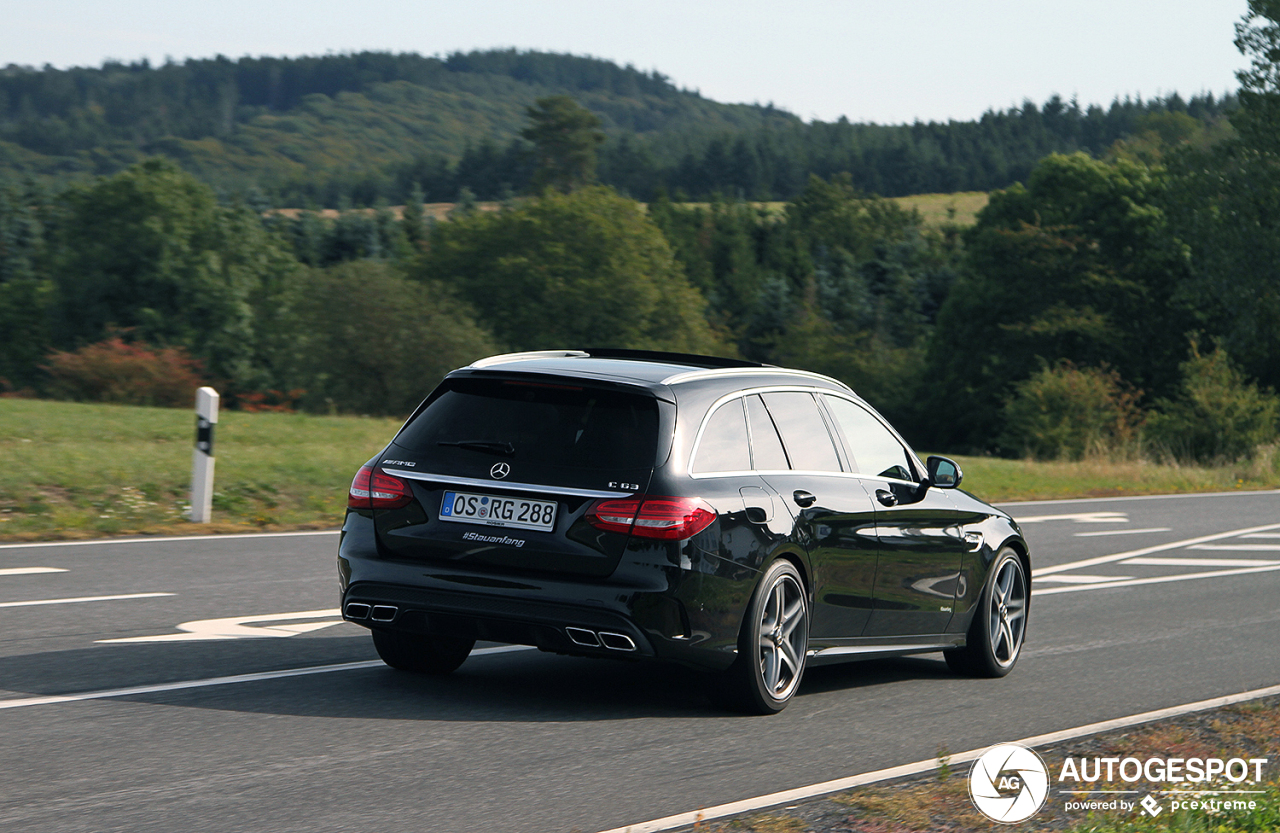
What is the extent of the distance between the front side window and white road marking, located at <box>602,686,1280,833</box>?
1.74 meters

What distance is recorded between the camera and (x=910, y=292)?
108m

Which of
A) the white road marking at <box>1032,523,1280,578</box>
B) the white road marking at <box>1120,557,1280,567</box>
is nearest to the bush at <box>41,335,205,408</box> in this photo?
Result: the white road marking at <box>1032,523,1280,578</box>

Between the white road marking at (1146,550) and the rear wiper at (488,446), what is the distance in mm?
8652

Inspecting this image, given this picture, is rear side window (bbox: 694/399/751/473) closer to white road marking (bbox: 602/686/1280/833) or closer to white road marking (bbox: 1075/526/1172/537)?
white road marking (bbox: 602/686/1280/833)

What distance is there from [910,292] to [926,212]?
7570cm

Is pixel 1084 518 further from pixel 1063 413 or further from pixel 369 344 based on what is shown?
pixel 369 344

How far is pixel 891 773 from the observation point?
19.8 ft

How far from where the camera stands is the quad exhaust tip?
6.54 meters

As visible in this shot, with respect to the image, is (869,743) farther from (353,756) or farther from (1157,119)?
(1157,119)

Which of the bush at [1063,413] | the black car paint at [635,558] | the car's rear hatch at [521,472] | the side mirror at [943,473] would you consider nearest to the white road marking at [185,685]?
the black car paint at [635,558]

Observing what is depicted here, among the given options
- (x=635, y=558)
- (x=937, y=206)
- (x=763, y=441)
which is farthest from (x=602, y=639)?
(x=937, y=206)

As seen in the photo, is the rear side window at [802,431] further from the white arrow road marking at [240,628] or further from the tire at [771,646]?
the white arrow road marking at [240,628]

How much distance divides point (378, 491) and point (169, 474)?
975 centimetres

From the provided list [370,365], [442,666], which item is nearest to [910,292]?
[370,365]
